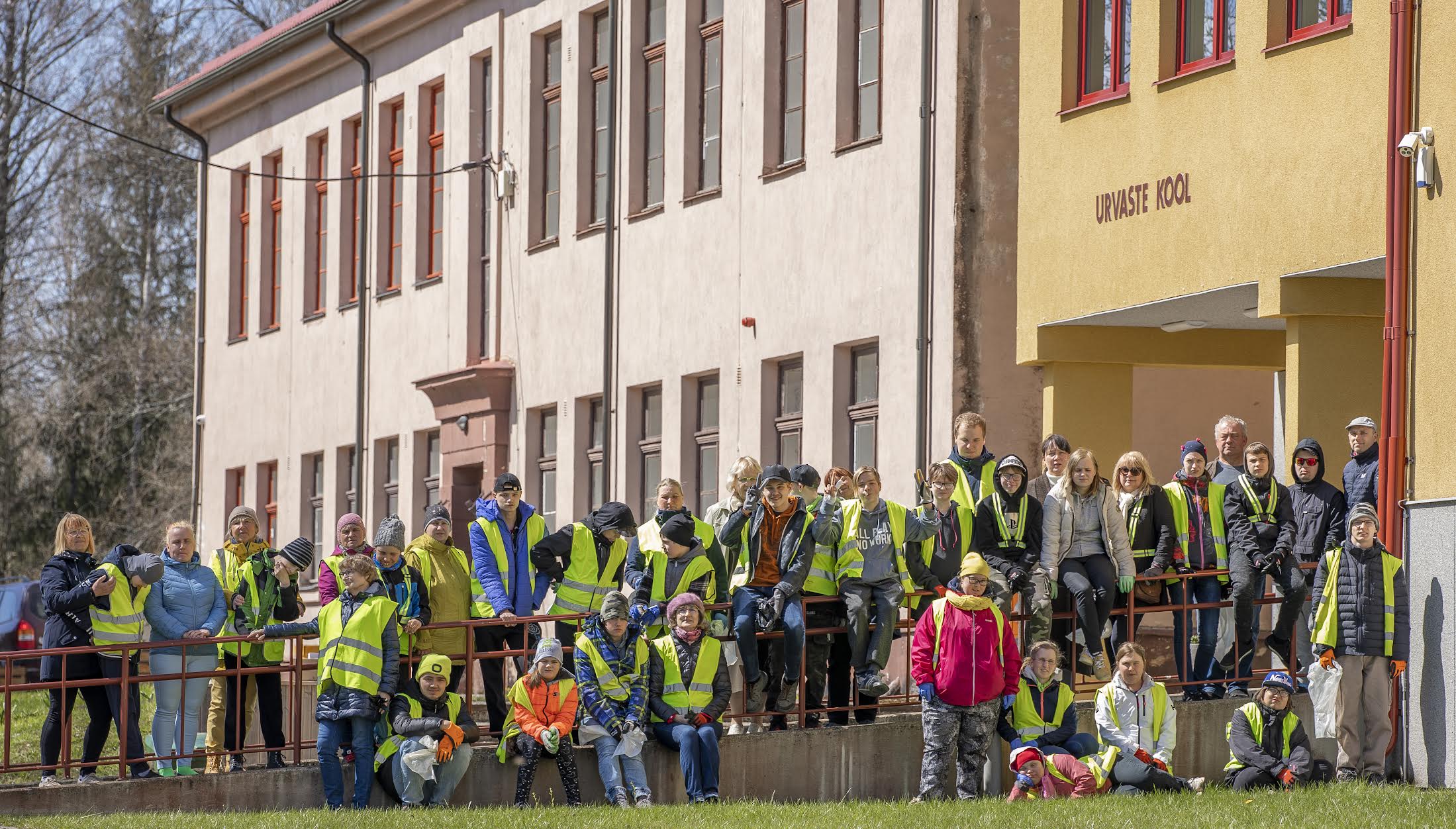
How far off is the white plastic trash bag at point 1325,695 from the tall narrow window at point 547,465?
48.6 feet

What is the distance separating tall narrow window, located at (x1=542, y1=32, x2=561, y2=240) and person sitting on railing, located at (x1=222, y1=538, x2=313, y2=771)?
13015 mm

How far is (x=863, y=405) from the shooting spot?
24859mm

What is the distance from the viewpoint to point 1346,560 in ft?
55.4

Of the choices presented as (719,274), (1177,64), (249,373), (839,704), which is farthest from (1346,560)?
(249,373)

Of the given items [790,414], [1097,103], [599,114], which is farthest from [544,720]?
[599,114]

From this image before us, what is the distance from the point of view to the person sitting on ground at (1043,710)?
669 inches

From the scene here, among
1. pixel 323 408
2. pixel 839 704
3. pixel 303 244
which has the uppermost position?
pixel 303 244

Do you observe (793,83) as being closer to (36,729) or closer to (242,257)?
(36,729)

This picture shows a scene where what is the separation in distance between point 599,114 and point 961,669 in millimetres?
14659

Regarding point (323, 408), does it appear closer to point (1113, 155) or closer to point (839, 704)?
point (1113, 155)

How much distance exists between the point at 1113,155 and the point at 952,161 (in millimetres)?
1955

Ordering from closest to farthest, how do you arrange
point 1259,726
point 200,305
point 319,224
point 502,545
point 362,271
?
point 1259,726, point 502,545, point 362,271, point 319,224, point 200,305

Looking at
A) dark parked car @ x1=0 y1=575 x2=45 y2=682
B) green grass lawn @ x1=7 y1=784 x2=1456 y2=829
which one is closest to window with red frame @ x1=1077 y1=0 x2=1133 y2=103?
green grass lawn @ x1=7 y1=784 x2=1456 y2=829

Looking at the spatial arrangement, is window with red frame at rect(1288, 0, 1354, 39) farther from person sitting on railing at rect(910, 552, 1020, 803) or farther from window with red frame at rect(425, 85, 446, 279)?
window with red frame at rect(425, 85, 446, 279)
